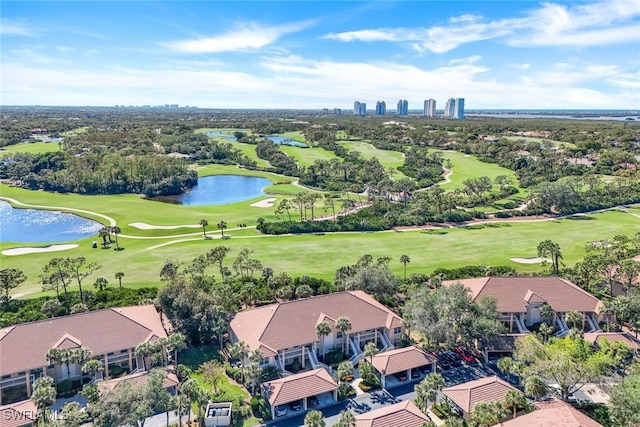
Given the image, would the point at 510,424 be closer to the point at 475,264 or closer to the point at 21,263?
the point at 475,264

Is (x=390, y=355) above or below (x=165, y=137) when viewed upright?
below

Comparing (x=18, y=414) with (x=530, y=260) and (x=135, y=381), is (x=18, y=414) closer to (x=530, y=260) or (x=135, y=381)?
(x=135, y=381)

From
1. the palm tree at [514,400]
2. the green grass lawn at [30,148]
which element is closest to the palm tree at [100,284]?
the palm tree at [514,400]

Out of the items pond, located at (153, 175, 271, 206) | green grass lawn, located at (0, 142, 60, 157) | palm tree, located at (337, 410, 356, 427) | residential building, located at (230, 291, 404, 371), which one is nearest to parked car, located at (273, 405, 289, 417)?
residential building, located at (230, 291, 404, 371)

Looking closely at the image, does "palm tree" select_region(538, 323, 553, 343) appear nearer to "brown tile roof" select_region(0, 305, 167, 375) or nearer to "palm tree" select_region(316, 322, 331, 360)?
"palm tree" select_region(316, 322, 331, 360)

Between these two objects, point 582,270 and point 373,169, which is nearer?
point 582,270

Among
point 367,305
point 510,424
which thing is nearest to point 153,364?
point 367,305
